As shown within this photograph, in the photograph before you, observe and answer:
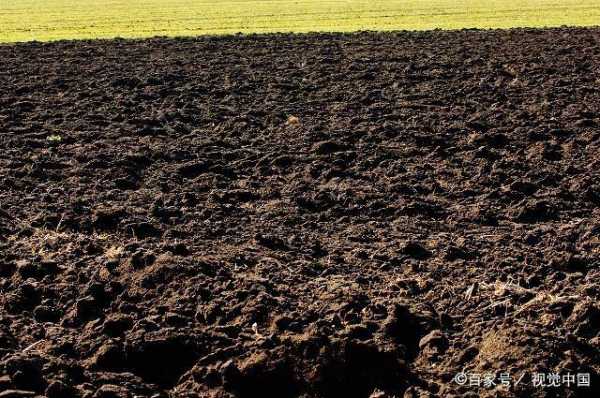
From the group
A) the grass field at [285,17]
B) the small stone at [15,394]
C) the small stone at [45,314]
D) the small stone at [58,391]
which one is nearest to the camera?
the small stone at [15,394]

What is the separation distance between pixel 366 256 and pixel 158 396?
2.97 meters

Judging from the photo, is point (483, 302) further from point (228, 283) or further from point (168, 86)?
point (168, 86)

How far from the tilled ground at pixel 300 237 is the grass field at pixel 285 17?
1566 centimetres

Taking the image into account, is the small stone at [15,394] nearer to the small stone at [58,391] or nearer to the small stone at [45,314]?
the small stone at [58,391]

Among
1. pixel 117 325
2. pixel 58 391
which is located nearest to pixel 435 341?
pixel 117 325

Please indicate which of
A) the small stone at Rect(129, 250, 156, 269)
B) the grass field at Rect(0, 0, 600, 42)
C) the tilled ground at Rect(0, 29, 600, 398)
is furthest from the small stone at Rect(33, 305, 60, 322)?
the grass field at Rect(0, 0, 600, 42)

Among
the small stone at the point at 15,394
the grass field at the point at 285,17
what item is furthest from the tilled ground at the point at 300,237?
the grass field at the point at 285,17

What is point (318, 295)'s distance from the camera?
22.5 feet

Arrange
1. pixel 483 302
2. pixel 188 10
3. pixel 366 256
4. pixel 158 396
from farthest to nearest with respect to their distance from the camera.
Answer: pixel 188 10 → pixel 366 256 → pixel 483 302 → pixel 158 396

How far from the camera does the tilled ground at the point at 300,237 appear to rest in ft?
18.6

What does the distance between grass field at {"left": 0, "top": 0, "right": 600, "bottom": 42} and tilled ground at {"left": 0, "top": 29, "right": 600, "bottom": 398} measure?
51.4ft

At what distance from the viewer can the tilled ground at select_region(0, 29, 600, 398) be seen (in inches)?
224

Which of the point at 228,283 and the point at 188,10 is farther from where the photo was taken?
the point at 188,10

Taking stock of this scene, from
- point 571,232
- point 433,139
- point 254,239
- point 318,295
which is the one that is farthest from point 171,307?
point 433,139
